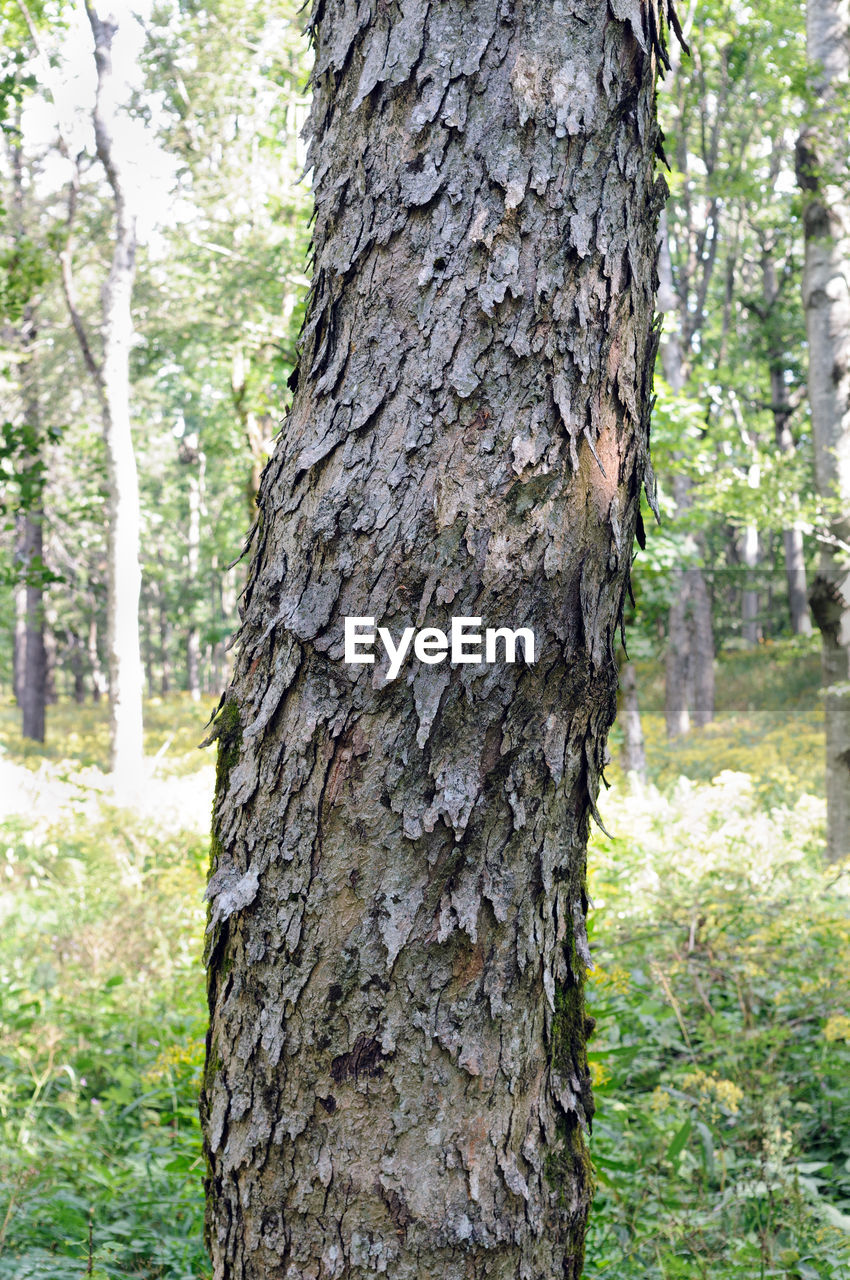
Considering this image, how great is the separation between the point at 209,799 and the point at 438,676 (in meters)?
8.58

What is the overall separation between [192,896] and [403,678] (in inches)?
177

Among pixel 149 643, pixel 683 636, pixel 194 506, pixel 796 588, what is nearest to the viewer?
pixel 683 636

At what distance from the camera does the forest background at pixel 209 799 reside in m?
2.63

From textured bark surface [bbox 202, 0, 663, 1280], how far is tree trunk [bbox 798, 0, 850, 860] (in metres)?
5.03

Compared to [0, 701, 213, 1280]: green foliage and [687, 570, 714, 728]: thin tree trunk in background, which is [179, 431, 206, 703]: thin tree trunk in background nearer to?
[687, 570, 714, 728]: thin tree trunk in background

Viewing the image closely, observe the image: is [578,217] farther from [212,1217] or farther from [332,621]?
[212,1217]

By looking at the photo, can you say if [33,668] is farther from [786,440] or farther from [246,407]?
Result: [786,440]

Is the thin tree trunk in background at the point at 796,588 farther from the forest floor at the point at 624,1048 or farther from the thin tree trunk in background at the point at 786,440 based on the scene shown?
the forest floor at the point at 624,1048

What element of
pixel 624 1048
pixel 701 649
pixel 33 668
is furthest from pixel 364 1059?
pixel 33 668

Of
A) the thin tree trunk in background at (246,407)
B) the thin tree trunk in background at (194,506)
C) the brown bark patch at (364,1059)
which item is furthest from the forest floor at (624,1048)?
the thin tree trunk in background at (194,506)

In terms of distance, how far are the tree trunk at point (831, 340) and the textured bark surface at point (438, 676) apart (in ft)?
16.5

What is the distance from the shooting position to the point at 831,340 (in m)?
6.33

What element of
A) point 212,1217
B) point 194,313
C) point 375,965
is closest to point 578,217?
point 375,965

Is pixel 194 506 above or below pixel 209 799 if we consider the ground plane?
above
